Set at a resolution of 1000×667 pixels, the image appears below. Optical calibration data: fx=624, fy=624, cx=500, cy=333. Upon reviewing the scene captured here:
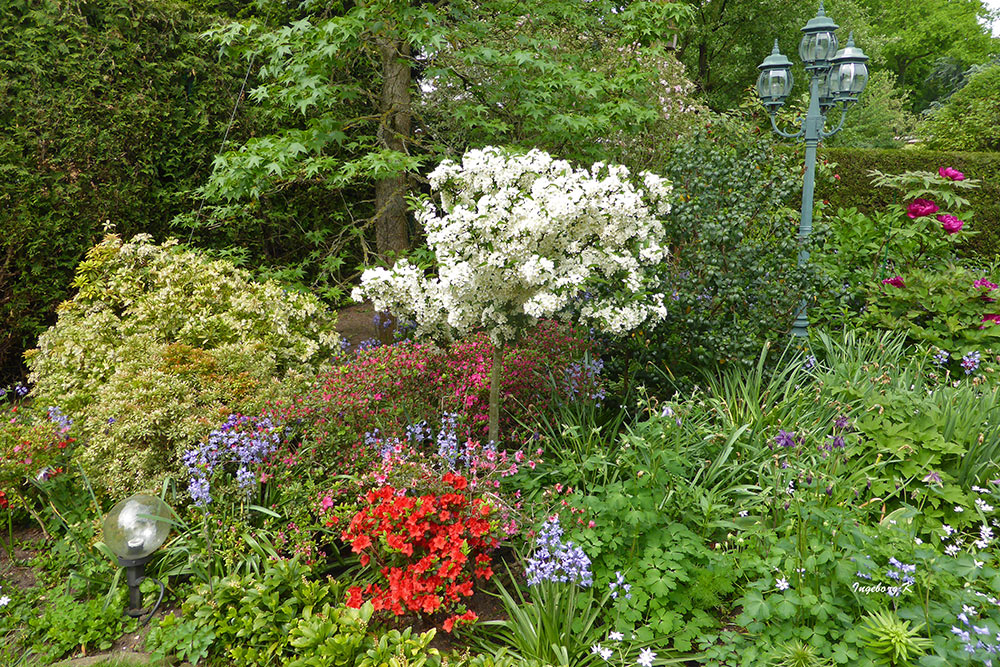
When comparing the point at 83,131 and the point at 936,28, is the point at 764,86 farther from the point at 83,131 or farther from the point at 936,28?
the point at 936,28

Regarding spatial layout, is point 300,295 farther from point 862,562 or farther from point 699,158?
point 862,562

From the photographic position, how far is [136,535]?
298cm

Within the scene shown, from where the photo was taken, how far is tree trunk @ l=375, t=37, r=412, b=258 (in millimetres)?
5711

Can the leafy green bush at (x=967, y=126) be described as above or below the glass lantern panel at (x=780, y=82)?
below

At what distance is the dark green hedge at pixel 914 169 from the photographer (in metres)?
9.27

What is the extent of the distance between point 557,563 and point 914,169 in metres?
10.1

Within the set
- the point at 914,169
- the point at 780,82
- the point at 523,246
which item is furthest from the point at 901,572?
the point at 914,169

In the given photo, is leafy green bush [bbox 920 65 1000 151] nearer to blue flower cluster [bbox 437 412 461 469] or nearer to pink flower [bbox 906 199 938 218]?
pink flower [bbox 906 199 938 218]

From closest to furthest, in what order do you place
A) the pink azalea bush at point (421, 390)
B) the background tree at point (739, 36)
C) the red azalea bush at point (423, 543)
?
the red azalea bush at point (423, 543)
the pink azalea bush at point (421, 390)
the background tree at point (739, 36)

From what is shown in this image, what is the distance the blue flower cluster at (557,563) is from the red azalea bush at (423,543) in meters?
0.28

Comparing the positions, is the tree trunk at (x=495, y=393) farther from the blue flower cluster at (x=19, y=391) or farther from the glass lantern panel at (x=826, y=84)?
the glass lantern panel at (x=826, y=84)

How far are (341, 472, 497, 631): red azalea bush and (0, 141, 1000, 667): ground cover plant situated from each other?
16mm

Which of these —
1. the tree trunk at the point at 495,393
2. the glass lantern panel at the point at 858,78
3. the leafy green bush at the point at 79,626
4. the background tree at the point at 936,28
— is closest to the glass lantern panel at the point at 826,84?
the glass lantern panel at the point at 858,78

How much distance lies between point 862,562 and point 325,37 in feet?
15.3
